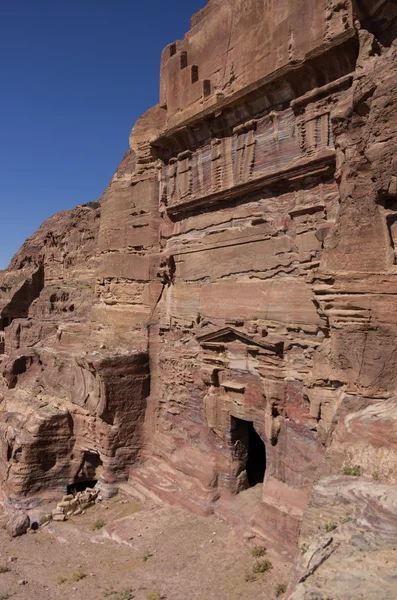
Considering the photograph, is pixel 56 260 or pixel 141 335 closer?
pixel 141 335

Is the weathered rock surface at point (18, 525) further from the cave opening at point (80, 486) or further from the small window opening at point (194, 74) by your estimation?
the small window opening at point (194, 74)

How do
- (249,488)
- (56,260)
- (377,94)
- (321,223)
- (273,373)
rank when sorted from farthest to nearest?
(56,260), (249,488), (273,373), (321,223), (377,94)

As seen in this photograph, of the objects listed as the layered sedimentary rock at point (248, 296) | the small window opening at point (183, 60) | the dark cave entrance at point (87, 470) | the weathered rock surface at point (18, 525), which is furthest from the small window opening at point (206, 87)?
the weathered rock surface at point (18, 525)

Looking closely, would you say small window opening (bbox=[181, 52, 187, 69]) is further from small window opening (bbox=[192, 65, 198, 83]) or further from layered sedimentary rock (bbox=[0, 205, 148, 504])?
layered sedimentary rock (bbox=[0, 205, 148, 504])

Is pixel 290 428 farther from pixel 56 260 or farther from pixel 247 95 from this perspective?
pixel 56 260

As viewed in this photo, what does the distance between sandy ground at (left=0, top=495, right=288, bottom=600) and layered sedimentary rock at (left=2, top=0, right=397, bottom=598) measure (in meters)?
0.64

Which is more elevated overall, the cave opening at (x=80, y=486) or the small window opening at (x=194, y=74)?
the small window opening at (x=194, y=74)

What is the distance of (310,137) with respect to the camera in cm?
891

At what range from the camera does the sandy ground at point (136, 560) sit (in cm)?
763

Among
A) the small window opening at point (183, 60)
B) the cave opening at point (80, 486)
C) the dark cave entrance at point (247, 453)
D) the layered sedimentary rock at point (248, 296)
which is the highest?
the small window opening at point (183, 60)

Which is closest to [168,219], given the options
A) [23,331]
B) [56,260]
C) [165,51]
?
[165,51]

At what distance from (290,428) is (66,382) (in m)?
7.26

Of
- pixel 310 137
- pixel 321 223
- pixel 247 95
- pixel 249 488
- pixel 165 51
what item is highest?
pixel 165 51

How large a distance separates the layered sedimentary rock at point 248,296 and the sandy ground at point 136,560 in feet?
2.10
